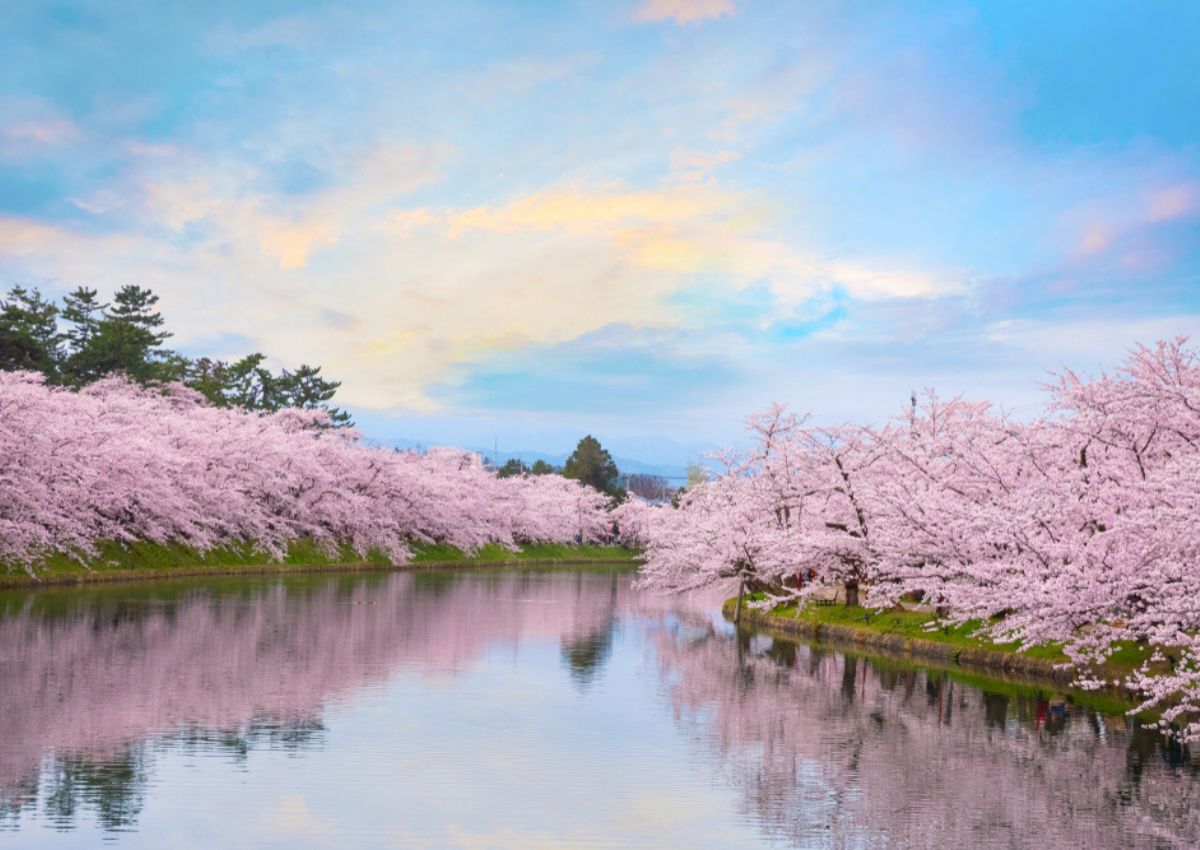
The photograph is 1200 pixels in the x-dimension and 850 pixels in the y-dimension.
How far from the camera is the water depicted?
1177 centimetres

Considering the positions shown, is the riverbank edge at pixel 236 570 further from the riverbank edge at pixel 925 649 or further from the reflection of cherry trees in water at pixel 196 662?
the riverbank edge at pixel 925 649

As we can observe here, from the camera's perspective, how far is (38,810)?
37.7ft

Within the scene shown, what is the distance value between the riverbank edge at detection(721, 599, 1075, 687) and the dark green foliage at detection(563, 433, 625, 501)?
330 ft

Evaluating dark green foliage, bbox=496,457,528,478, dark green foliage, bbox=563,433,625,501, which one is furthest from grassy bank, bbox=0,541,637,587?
dark green foliage, bbox=496,457,528,478

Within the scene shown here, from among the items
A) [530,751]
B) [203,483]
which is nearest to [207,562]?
[203,483]

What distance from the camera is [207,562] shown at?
56.7m

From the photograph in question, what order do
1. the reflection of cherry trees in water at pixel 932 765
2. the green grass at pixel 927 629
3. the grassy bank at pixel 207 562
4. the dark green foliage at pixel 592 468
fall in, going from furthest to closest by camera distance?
the dark green foliage at pixel 592 468
the grassy bank at pixel 207 562
the green grass at pixel 927 629
the reflection of cherry trees in water at pixel 932 765

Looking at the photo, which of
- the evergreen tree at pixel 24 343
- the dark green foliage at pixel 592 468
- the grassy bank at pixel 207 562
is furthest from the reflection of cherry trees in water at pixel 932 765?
the dark green foliage at pixel 592 468

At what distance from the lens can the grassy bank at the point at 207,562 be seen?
43312 millimetres

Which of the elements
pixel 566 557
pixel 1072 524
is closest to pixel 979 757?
pixel 1072 524

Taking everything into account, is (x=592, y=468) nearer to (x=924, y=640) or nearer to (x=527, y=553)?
(x=527, y=553)

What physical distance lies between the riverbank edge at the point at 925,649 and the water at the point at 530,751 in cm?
159

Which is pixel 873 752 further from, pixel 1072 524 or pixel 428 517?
pixel 428 517

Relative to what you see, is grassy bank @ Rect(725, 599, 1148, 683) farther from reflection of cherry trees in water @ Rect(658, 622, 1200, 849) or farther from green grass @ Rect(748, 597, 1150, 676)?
reflection of cherry trees in water @ Rect(658, 622, 1200, 849)
